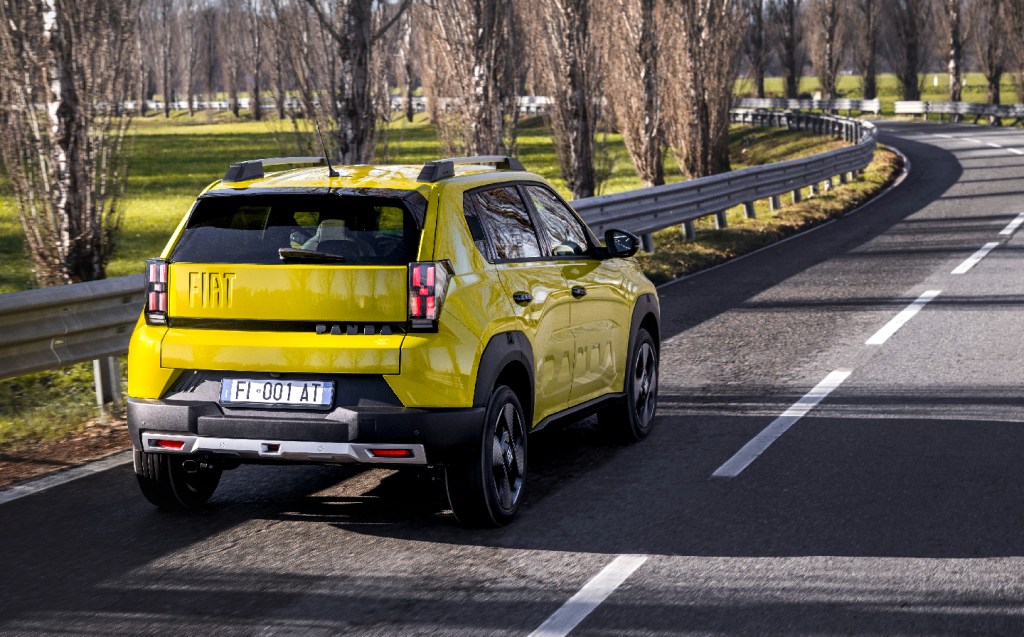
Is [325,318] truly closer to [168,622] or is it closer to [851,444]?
[168,622]

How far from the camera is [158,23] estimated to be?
101 metres

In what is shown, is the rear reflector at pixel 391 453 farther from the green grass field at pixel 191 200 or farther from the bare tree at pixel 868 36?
the bare tree at pixel 868 36

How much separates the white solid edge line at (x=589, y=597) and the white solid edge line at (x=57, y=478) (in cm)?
317

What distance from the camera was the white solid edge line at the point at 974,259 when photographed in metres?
16.3

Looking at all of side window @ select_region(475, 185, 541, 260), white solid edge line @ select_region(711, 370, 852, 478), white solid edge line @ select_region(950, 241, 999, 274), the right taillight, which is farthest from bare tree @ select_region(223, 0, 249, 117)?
the right taillight

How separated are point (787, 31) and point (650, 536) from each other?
72652mm

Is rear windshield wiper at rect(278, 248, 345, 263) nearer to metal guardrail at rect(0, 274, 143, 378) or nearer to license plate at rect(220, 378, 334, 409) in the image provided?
license plate at rect(220, 378, 334, 409)

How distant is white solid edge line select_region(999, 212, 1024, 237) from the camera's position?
67.4 ft

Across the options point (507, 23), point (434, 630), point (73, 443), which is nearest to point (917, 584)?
point (434, 630)

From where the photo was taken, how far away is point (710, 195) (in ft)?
66.3

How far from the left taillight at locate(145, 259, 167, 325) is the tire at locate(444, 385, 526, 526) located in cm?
145

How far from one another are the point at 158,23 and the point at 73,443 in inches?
3869

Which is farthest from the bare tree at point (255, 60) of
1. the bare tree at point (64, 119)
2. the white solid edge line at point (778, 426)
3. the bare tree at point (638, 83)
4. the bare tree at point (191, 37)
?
the white solid edge line at point (778, 426)

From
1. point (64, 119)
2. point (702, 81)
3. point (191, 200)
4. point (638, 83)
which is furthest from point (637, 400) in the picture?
point (191, 200)
